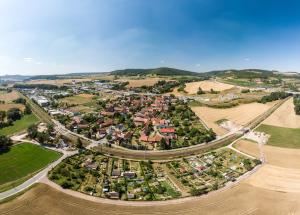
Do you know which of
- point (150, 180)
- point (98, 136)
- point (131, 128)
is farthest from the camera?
point (131, 128)

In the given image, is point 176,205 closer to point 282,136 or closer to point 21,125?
point 282,136

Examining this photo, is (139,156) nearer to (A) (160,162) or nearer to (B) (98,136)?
(A) (160,162)

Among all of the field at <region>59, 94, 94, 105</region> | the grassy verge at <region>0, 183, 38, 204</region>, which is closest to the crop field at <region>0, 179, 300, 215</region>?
the grassy verge at <region>0, 183, 38, 204</region>

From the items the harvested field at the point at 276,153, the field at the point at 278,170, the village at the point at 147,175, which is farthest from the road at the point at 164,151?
the field at the point at 278,170

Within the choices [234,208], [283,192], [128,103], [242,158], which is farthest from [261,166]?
[128,103]

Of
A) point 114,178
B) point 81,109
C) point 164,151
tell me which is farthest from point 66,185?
point 81,109

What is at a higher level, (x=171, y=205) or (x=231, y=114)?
(x=231, y=114)

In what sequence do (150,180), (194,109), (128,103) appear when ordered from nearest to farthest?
(150,180) < (194,109) < (128,103)
